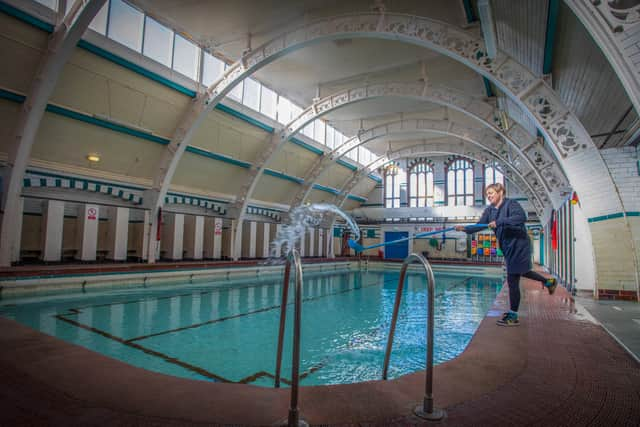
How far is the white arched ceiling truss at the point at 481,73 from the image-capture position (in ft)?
19.2

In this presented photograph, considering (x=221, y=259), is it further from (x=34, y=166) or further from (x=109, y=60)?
(x=109, y=60)

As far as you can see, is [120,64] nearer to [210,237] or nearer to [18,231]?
[18,231]

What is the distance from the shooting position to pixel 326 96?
46.1ft

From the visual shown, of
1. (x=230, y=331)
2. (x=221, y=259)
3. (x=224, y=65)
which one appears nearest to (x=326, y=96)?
(x=224, y=65)

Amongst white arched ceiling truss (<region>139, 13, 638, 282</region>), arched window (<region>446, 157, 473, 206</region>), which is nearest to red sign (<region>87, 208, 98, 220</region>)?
white arched ceiling truss (<region>139, 13, 638, 282</region>)

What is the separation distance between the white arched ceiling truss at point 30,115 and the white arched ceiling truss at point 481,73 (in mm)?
3949

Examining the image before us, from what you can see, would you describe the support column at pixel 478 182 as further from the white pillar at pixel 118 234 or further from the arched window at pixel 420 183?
the white pillar at pixel 118 234

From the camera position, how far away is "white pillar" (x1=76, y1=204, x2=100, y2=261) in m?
10.4

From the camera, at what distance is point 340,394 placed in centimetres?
195

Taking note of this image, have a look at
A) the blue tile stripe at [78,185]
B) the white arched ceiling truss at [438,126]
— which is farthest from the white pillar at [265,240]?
the blue tile stripe at [78,185]

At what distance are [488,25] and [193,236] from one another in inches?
477

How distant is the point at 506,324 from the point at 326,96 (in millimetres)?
12143

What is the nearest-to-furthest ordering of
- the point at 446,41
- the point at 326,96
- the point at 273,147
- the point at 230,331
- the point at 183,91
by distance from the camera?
the point at 230,331, the point at 446,41, the point at 183,91, the point at 326,96, the point at 273,147

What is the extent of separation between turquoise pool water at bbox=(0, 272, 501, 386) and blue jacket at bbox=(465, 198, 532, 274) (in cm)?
136
